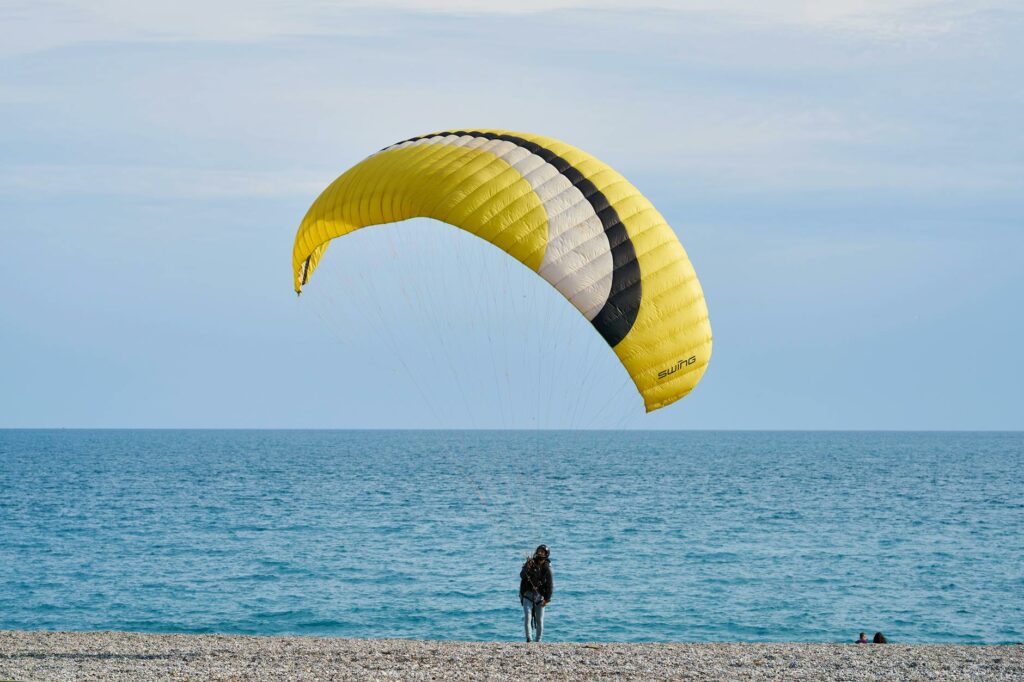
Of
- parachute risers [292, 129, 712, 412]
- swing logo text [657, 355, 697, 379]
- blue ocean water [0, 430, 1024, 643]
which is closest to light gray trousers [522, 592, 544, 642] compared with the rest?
parachute risers [292, 129, 712, 412]

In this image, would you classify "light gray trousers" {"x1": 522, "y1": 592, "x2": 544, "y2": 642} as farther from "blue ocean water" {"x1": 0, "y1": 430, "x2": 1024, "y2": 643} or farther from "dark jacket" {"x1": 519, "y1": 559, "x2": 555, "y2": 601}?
"blue ocean water" {"x1": 0, "y1": 430, "x2": 1024, "y2": 643}

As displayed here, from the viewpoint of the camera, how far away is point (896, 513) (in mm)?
48875

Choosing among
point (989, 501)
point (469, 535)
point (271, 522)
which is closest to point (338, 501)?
point (271, 522)

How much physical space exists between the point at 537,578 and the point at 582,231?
4.92 m

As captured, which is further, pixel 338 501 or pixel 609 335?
pixel 338 501

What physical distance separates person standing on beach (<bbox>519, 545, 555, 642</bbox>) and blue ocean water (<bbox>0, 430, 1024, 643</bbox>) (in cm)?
733

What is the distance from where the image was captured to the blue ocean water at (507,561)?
24.0 metres

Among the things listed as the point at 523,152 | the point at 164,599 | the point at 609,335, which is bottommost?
the point at 164,599

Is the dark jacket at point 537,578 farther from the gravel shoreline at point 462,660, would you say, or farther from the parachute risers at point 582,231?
the parachute risers at point 582,231

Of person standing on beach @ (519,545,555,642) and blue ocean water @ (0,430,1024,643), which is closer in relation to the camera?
person standing on beach @ (519,545,555,642)

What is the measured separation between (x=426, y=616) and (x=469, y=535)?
13.8 meters

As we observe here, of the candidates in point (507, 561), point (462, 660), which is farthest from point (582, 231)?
point (507, 561)

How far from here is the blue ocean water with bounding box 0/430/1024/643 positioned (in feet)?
78.6

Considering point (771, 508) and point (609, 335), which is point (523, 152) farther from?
point (771, 508)
